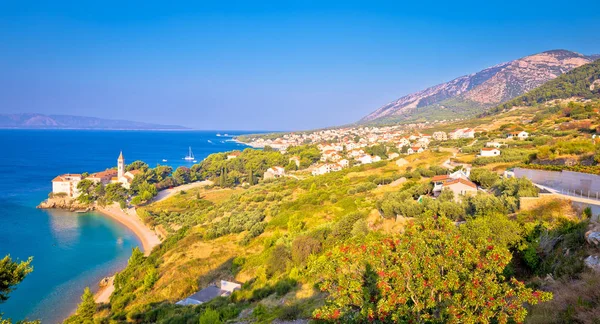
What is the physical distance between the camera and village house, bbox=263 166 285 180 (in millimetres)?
57875

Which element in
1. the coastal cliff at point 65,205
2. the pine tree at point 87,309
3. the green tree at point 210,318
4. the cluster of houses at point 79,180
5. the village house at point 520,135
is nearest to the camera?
the green tree at point 210,318

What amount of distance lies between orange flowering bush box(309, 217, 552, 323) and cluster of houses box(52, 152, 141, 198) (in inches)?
1966

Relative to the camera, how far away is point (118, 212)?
142 feet

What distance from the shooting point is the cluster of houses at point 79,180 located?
4950 centimetres

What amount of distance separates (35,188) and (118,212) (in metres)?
24.3

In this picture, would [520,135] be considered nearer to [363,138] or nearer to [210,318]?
[210,318]

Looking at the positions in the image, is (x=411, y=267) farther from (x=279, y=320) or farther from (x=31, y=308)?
(x=31, y=308)

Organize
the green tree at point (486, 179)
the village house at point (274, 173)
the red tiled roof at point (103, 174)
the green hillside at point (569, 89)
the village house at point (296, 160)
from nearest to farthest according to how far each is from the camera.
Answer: the green tree at point (486, 179), the red tiled roof at point (103, 174), the village house at point (274, 173), the village house at point (296, 160), the green hillside at point (569, 89)

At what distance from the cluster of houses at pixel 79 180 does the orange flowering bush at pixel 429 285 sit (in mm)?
49938

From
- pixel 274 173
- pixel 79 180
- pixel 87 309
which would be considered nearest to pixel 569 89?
pixel 274 173

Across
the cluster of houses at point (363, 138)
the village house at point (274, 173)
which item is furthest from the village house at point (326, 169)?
the cluster of houses at point (363, 138)

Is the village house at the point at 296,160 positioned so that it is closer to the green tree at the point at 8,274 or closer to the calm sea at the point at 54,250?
the calm sea at the point at 54,250

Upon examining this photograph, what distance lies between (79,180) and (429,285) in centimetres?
5624

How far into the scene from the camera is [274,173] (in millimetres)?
58750
